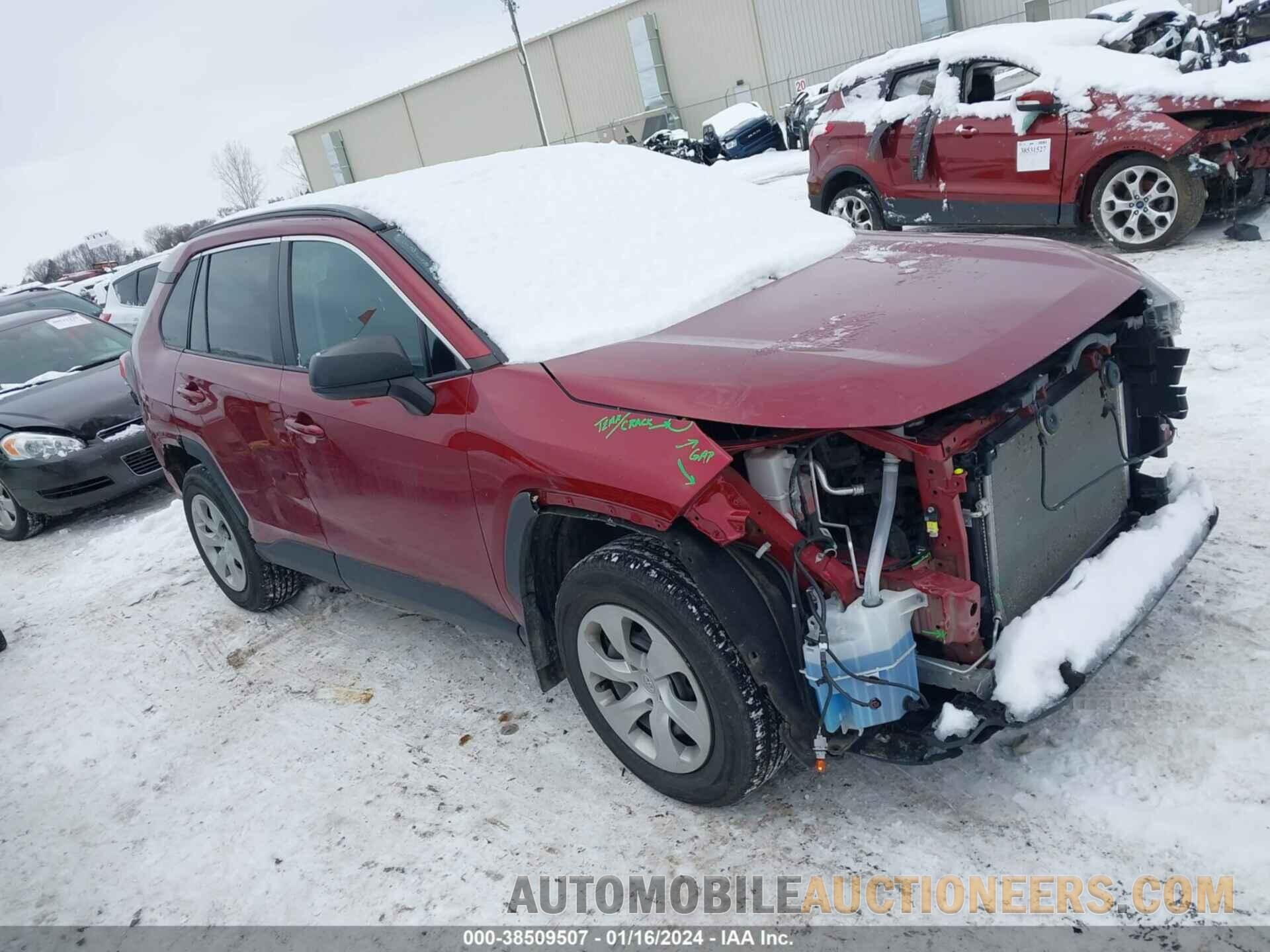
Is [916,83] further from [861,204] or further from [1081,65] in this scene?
[1081,65]

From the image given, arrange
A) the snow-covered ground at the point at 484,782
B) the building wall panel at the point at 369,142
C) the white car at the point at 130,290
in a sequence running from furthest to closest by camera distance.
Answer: the building wall panel at the point at 369,142 < the white car at the point at 130,290 < the snow-covered ground at the point at 484,782

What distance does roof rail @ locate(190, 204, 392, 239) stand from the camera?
3.26 m

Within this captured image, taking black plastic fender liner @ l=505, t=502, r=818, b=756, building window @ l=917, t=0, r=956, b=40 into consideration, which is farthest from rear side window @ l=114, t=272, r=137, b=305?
building window @ l=917, t=0, r=956, b=40

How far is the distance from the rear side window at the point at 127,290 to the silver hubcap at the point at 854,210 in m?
8.29

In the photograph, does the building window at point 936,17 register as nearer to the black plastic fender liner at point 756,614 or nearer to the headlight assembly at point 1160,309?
the headlight assembly at point 1160,309

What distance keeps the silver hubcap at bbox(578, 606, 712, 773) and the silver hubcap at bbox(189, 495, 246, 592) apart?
8.42ft

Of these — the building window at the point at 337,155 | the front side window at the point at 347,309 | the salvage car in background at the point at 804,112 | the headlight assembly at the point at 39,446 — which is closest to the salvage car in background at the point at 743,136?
the salvage car in background at the point at 804,112

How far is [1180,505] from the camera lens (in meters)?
3.02

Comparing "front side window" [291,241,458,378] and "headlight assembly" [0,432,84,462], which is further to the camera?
"headlight assembly" [0,432,84,462]

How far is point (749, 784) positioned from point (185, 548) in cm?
482

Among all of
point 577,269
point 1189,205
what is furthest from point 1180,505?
point 1189,205

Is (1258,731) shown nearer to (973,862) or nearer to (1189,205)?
(973,862)

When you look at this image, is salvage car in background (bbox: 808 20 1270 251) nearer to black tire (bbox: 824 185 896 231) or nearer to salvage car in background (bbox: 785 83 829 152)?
black tire (bbox: 824 185 896 231)

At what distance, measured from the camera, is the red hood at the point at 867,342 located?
2236mm
